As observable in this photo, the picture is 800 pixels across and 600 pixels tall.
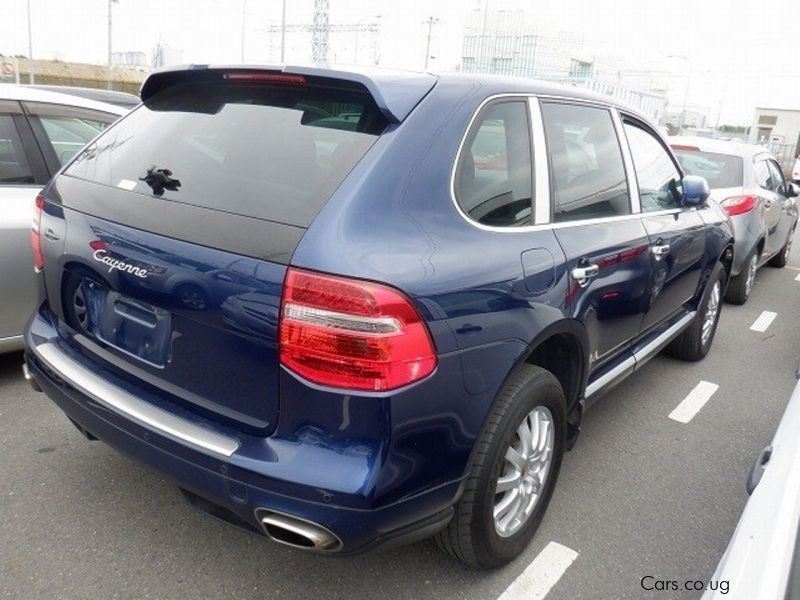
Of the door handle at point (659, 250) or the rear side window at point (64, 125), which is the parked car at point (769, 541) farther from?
the rear side window at point (64, 125)

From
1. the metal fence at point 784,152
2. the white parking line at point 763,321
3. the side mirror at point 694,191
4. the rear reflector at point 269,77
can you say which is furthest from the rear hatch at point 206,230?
the metal fence at point 784,152

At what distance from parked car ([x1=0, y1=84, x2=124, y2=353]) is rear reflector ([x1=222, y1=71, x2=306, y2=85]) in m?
1.88

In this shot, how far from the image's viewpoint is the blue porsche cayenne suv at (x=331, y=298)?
174 centimetres

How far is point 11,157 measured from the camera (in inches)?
143

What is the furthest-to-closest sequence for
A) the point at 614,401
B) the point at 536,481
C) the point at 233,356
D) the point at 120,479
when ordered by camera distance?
the point at 614,401, the point at 120,479, the point at 536,481, the point at 233,356

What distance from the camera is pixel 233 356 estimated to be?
185 cm

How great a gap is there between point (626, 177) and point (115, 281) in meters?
2.39

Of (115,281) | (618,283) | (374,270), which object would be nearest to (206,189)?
(115,281)

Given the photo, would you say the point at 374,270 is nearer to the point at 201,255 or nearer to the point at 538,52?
the point at 201,255

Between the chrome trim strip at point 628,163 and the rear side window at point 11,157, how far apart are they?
319 cm

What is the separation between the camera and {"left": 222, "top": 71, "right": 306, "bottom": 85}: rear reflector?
211 centimetres

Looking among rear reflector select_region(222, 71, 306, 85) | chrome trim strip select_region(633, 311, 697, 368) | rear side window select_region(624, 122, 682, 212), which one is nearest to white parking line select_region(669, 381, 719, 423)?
chrome trim strip select_region(633, 311, 697, 368)

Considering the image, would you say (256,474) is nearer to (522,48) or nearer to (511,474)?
(511,474)

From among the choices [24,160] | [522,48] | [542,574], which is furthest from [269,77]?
[522,48]
